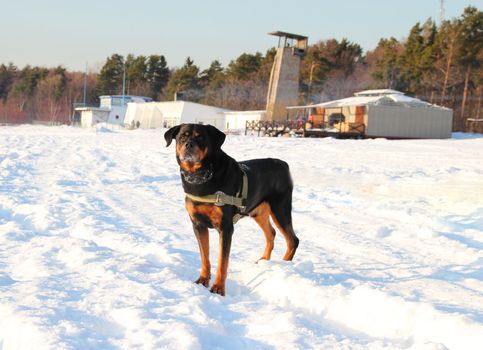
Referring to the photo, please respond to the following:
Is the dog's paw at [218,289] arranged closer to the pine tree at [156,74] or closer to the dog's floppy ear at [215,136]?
the dog's floppy ear at [215,136]

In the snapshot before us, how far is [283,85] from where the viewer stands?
148 feet

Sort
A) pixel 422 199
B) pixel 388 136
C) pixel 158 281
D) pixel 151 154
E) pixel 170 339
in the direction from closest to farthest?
pixel 170 339 → pixel 158 281 → pixel 422 199 → pixel 151 154 → pixel 388 136

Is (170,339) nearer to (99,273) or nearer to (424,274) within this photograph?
(99,273)

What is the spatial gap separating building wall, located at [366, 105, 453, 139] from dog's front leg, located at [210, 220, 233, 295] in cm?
3383

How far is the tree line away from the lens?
168 feet

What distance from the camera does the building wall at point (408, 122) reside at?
36.4m

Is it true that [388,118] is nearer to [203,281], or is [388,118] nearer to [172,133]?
[172,133]

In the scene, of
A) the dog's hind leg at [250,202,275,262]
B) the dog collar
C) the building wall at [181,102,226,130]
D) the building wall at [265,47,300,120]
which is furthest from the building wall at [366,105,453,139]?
the dog collar

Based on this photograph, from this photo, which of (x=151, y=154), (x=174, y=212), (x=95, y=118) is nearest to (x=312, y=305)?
(x=174, y=212)

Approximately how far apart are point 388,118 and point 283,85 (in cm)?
1186

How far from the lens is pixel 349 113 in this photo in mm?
38531

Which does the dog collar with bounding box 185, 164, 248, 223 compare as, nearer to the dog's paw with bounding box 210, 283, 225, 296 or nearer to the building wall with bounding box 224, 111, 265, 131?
the dog's paw with bounding box 210, 283, 225, 296

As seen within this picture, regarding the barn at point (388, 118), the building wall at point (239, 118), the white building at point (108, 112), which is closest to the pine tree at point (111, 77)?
the white building at point (108, 112)

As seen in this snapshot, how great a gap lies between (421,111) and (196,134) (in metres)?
36.9
